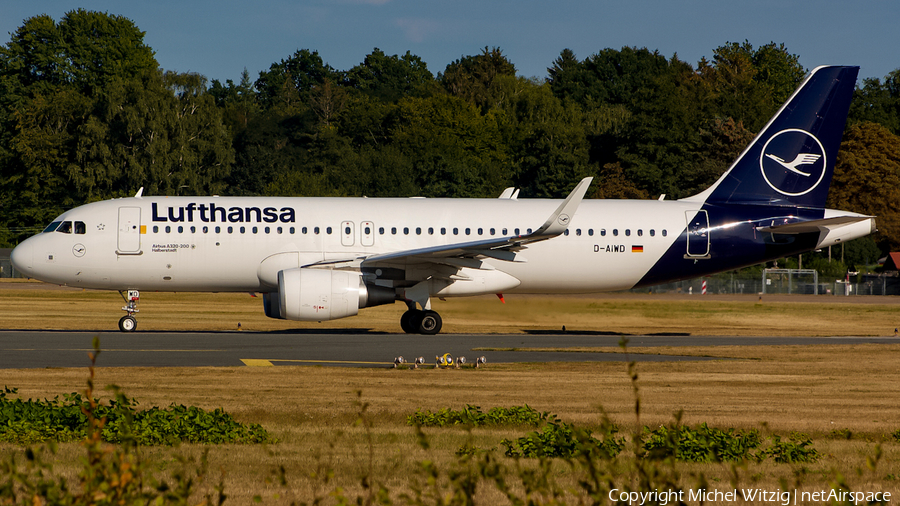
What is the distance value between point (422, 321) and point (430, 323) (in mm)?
A: 232

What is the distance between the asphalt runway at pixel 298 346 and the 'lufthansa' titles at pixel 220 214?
3.16 metres

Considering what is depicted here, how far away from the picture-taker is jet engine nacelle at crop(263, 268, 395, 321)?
24.1 m

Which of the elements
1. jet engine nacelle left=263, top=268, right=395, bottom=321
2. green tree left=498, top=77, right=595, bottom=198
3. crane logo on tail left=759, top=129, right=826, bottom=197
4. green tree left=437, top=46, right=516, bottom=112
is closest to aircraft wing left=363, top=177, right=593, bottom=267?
jet engine nacelle left=263, top=268, right=395, bottom=321

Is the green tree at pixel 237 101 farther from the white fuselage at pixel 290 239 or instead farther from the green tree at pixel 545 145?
the white fuselage at pixel 290 239

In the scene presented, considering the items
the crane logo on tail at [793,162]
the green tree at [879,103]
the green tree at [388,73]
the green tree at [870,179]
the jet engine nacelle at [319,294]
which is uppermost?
the green tree at [388,73]

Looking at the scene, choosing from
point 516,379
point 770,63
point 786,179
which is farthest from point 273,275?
point 770,63

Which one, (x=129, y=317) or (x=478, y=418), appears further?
(x=129, y=317)

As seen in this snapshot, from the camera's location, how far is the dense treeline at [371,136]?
7869 cm

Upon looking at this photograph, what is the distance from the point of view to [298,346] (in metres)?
22.3

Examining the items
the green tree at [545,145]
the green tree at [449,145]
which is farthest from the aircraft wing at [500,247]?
the green tree at [545,145]

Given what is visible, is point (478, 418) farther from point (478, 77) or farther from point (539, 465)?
point (478, 77)

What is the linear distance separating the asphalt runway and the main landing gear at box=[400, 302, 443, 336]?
0.57m

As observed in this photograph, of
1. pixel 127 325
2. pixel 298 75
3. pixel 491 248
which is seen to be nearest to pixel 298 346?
pixel 491 248

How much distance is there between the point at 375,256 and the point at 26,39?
81.9 meters
